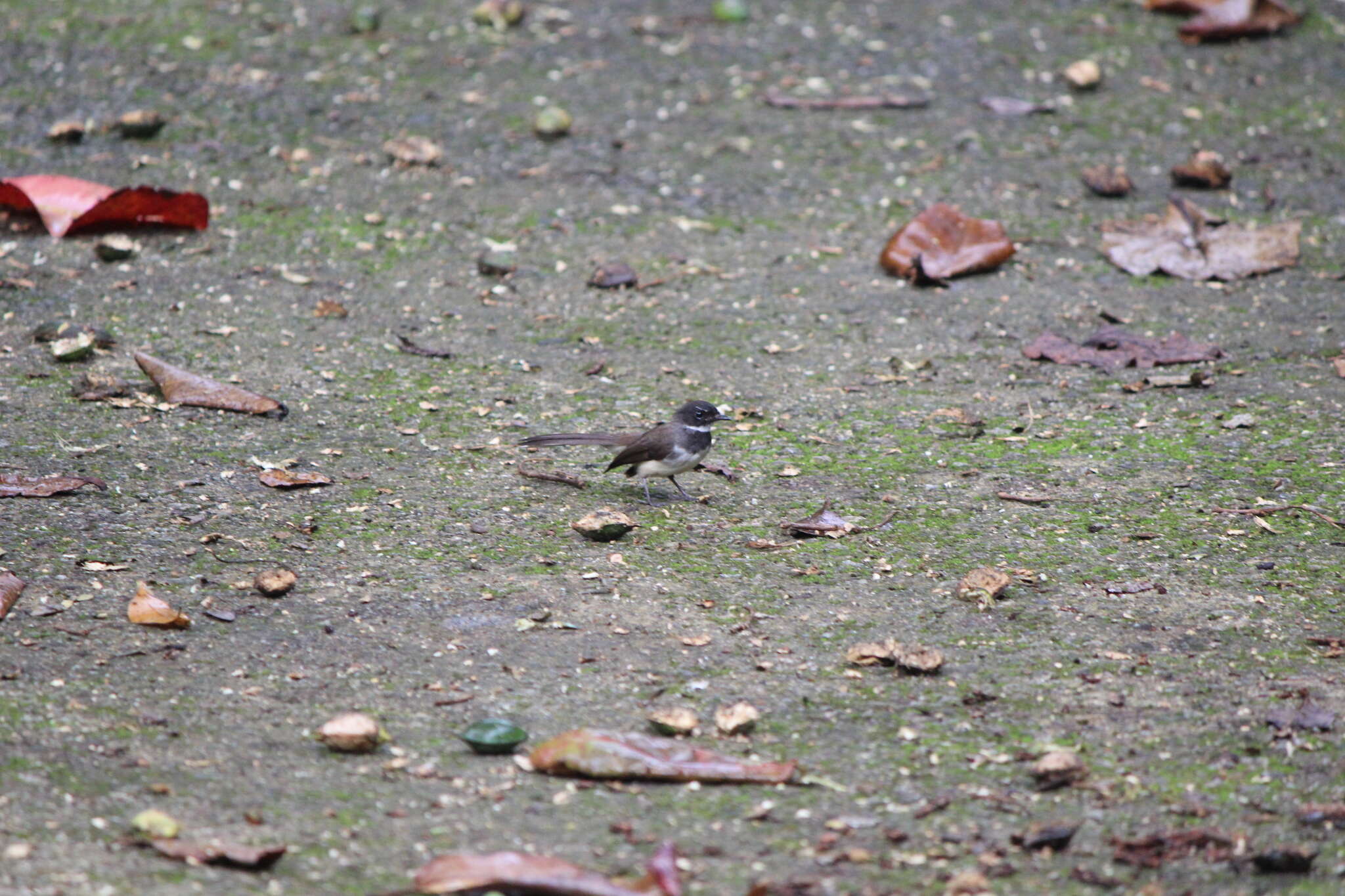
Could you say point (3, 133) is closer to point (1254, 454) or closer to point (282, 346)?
point (282, 346)

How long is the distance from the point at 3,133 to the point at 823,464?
5.34 metres

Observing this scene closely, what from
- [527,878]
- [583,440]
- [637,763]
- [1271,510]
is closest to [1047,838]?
[637,763]

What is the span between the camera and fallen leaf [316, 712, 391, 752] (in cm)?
303

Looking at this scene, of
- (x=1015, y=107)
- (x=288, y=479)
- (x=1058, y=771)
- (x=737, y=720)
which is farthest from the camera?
(x=1015, y=107)

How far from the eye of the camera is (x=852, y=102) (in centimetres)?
768

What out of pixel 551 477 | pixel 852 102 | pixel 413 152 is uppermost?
pixel 852 102

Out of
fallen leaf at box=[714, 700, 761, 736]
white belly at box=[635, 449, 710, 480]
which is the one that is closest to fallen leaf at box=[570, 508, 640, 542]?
white belly at box=[635, 449, 710, 480]

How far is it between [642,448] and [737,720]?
1604 mm

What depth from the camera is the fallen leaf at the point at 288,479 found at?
4523mm

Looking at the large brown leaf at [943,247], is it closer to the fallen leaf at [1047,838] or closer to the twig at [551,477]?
the twig at [551,477]

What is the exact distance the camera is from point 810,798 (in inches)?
117

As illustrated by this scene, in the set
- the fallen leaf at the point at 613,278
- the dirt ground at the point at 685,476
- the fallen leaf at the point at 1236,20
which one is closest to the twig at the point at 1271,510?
the dirt ground at the point at 685,476

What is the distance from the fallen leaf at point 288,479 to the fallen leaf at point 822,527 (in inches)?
67.3

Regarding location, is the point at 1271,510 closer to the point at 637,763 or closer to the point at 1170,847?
the point at 1170,847
